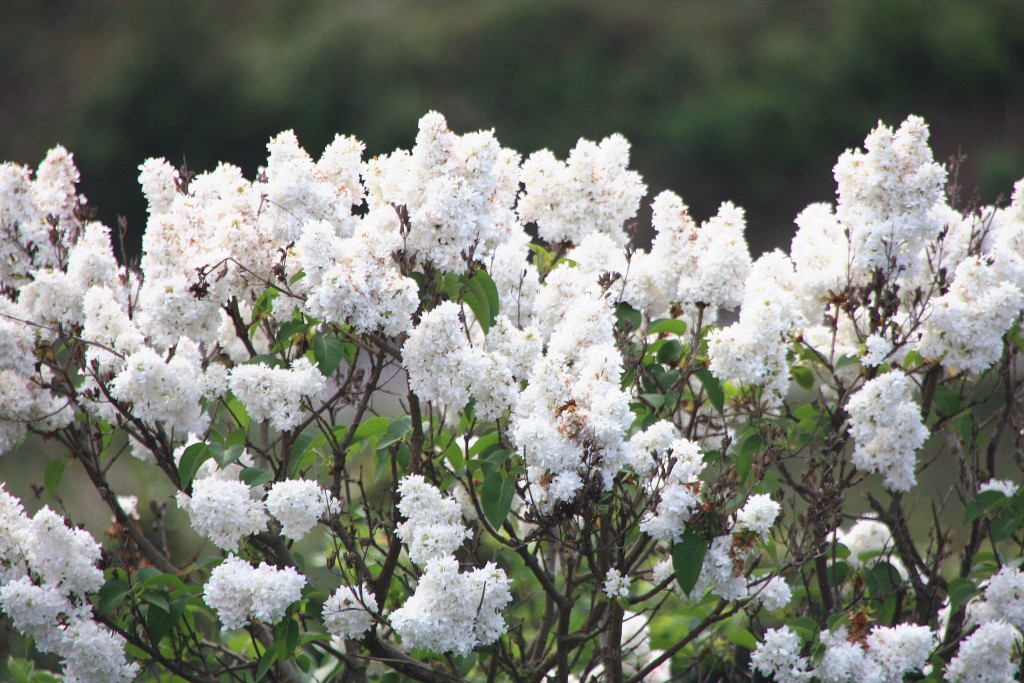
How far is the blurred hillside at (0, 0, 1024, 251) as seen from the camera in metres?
19.9

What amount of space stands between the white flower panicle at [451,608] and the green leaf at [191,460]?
75cm

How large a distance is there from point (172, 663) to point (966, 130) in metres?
22.7

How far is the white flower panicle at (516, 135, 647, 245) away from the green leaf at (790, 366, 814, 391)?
0.70 metres

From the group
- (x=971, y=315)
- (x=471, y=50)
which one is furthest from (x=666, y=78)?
(x=971, y=315)

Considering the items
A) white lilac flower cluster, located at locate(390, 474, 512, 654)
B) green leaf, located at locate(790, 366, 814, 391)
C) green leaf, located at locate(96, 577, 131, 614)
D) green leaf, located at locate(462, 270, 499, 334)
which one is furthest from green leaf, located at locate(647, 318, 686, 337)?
green leaf, located at locate(96, 577, 131, 614)

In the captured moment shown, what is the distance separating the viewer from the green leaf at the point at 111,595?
2.71 metres

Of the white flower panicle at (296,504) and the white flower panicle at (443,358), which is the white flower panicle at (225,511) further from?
the white flower panicle at (443,358)

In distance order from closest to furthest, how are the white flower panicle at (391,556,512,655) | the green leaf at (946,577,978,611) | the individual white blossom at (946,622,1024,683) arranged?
the white flower panicle at (391,556,512,655)
the individual white blossom at (946,622,1024,683)
the green leaf at (946,577,978,611)

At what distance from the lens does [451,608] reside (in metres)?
2.34

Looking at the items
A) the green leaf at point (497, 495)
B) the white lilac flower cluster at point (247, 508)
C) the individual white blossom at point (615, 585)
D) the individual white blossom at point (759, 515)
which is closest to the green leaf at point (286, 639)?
the white lilac flower cluster at point (247, 508)

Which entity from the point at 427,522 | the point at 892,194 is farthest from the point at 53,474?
the point at 892,194

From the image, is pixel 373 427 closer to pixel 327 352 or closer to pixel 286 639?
pixel 327 352

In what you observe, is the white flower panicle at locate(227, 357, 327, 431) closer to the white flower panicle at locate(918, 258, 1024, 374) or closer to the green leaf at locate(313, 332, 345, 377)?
the green leaf at locate(313, 332, 345, 377)

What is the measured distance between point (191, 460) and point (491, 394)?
2.78 ft
